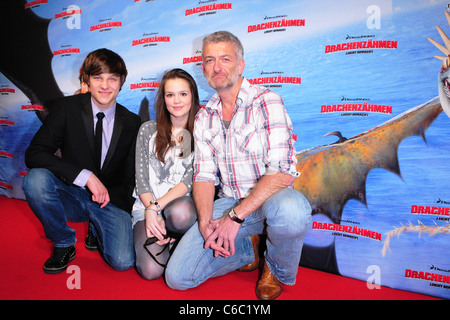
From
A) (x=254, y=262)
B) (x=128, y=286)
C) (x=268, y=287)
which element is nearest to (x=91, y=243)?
(x=128, y=286)

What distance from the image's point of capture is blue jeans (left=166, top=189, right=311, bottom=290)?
145cm

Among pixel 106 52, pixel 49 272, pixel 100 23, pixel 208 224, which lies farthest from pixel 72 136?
pixel 100 23

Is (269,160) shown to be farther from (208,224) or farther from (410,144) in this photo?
(410,144)

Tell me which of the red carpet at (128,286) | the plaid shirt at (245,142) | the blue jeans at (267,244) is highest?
the plaid shirt at (245,142)

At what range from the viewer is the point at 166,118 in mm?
1906

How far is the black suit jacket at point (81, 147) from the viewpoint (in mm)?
1853

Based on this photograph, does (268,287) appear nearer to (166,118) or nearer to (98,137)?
(166,118)

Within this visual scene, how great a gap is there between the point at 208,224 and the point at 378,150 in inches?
45.1

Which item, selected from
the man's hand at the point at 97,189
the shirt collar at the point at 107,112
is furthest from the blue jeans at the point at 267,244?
the shirt collar at the point at 107,112

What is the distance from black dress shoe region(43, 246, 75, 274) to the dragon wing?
1.62 metres

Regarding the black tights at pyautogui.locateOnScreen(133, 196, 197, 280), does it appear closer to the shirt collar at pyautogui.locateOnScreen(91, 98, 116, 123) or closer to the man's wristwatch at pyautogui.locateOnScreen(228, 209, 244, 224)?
the man's wristwatch at pyautogui.locateOnScreen(228, 209, 244, 224)

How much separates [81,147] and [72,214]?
0.48m

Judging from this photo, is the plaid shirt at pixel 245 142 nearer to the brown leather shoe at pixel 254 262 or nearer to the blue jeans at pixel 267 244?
the blue jeans at pixel 267 244

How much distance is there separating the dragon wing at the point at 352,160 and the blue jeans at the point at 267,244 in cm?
53
